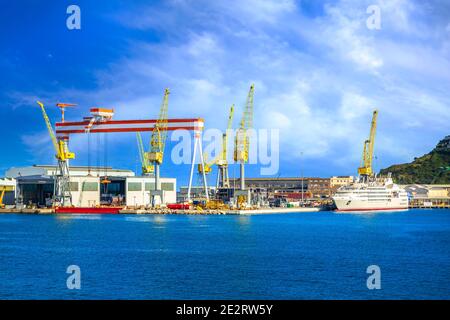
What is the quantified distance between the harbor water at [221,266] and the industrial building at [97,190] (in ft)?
146

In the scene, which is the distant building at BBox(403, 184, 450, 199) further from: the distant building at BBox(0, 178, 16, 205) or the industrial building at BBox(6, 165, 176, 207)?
the distant building at BBox(0, 178, 16, 205)

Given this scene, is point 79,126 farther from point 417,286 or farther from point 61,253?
point 417,286

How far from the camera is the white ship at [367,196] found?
99312 mm

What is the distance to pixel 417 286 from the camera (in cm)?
2341

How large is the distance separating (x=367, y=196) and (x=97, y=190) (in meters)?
41.7

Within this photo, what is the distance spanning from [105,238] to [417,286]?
79.6ft

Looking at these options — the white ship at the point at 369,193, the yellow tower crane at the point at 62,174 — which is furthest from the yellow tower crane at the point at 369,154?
the yellow tower crane at the point at 62,174

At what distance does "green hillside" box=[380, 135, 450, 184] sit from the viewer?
155625 millimetres

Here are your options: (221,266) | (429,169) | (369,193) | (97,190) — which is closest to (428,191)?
(429,169)

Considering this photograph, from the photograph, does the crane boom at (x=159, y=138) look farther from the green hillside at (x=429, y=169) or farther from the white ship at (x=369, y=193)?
the green hillside at (x=429, y=169)

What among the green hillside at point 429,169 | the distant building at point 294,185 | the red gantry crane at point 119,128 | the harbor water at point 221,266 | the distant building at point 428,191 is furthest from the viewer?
the green hillside at point 429,169

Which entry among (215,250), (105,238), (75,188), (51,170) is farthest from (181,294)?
(51,170)

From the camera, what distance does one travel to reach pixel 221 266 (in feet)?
92.2

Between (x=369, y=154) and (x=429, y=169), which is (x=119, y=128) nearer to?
(x=369, y=154)
